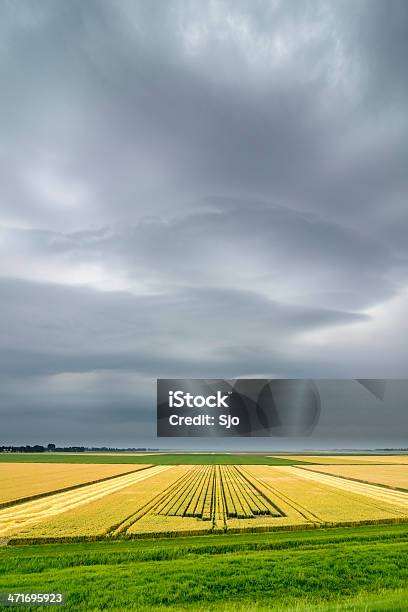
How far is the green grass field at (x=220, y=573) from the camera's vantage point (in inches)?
769

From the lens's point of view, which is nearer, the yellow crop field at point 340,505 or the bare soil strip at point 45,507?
the bare soil strip at point 45,507

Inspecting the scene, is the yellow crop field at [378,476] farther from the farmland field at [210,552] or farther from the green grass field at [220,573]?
the green grass field at [220,573]

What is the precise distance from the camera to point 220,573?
907 inches

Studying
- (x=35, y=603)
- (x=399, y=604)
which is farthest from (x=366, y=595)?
(x=35, y=603)

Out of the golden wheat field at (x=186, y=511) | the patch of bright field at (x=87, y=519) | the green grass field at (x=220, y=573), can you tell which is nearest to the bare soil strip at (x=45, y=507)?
the golden wheat field at (x=186, y=511)

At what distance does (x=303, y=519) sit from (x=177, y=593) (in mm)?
19591

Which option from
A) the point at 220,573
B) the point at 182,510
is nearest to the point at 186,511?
the point at 182,510

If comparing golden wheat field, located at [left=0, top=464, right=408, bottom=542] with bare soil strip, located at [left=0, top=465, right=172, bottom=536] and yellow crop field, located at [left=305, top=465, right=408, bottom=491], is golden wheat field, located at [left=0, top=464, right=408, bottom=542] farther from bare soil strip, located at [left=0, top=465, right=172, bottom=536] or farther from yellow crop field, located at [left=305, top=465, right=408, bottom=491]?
yellow crop field, located at [left=305, top=465, right=408, bottom=491]

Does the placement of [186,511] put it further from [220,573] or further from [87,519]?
[220,573]

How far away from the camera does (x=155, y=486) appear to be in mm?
65562

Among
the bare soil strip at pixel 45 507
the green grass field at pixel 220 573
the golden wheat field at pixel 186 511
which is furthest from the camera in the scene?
the bare soil strip at pixel 45 507

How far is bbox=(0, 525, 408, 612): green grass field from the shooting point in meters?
19.5

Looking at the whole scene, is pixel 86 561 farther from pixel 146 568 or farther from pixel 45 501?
pixel 45 501

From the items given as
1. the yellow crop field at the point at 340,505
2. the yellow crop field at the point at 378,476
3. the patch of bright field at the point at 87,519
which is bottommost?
the yellow crop field at the point at 378,476
